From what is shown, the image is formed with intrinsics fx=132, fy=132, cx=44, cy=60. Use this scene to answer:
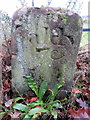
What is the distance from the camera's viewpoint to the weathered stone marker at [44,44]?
1696mm

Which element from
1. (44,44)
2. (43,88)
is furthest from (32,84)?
(44,44)

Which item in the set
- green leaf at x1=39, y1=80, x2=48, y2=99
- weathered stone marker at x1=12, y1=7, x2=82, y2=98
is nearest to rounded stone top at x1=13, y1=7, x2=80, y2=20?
weathered stone marker at x1=12, y1=7, x2=82, y2=98

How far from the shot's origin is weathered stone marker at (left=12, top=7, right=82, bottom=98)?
1.70 meters

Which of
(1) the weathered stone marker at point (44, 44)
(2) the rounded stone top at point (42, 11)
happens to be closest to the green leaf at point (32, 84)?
(1) the weathered stone marker at point (44, 44)

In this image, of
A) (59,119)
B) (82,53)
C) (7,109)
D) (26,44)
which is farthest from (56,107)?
(82,53)

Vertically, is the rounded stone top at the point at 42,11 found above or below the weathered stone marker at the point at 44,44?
above

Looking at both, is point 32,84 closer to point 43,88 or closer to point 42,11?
point 43,88

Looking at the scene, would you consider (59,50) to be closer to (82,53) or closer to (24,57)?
(24,57)

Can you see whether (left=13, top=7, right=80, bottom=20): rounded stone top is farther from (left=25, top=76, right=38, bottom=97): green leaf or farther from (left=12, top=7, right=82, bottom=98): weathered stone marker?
(left=25, top=76, right=38, bottom=97): green leaf

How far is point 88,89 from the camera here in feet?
6.98

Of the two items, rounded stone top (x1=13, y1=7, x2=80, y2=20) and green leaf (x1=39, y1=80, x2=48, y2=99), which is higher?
rounded stone top (x1=13, y1=7, x2=80, y2=20)

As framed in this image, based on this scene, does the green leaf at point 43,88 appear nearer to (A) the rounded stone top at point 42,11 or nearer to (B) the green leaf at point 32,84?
(B) the green leaf at point 32,84

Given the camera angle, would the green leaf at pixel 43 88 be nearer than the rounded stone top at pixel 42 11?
No

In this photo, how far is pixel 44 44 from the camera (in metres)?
1.77
